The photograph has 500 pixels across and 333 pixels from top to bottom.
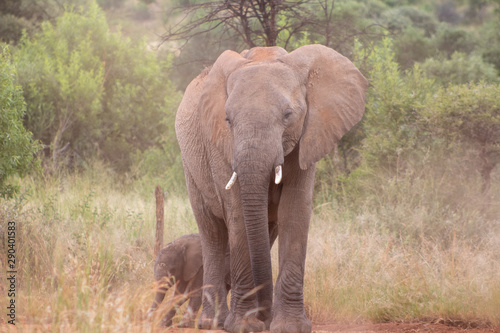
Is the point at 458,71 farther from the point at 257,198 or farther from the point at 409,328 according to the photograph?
the point at 257,198

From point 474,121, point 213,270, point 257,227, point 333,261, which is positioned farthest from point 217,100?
point 474,121

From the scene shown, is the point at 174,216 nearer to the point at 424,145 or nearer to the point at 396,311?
the point at 424,145

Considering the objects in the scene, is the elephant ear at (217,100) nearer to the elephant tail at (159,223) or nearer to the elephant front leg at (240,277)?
the elephant front leg at (240,277)

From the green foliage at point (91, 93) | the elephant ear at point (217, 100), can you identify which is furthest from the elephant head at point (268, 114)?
the green foliage at point (91, 93)

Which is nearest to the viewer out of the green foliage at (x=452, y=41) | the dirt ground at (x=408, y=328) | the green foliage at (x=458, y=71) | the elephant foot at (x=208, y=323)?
the dirt ground at (x=408, y=328)

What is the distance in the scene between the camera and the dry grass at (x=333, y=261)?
18.1 ft

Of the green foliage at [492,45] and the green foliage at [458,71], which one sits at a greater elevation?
the green foliage at [492,45]

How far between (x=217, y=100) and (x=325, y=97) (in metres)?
0.85

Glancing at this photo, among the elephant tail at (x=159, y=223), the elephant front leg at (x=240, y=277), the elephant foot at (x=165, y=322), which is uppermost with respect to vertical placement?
the elephant tail at (x=159, y=223)

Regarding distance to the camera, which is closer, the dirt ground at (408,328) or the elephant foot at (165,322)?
the dirt ground at (408,328)

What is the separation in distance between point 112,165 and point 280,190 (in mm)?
11200

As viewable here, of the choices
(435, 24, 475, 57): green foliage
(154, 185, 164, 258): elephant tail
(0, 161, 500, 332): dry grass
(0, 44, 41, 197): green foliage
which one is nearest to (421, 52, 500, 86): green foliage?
(435, 24, 475, 57): green foliage

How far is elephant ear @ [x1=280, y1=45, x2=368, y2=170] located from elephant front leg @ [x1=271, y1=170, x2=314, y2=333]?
1.11 ft

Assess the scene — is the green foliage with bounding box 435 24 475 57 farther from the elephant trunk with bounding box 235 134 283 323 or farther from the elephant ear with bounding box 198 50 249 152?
the elephant trunk with bounding box 235 134 283 323
